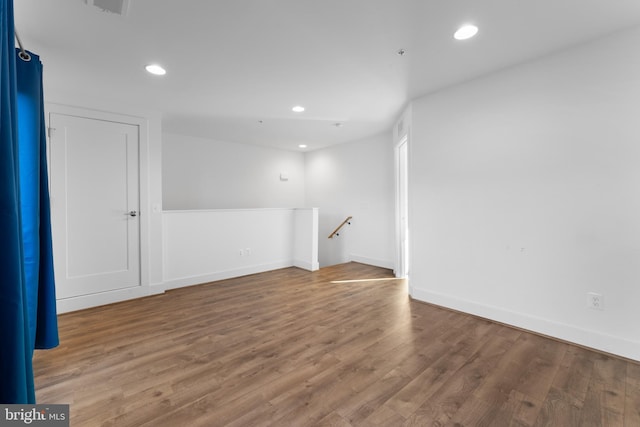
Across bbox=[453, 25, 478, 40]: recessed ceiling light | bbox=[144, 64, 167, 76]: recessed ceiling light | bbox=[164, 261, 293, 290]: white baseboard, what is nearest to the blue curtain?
bbox=[144, 64, 167, 76]: recessed ceiling light

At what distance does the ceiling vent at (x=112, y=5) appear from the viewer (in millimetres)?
1741

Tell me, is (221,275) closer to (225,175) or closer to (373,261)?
(225,175)

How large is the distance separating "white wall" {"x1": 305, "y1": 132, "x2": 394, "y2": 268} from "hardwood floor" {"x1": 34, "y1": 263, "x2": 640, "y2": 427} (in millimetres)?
2232

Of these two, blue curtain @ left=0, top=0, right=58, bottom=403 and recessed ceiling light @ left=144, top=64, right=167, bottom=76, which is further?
recessed ceiling light @ left=144, top=64, right=167, bottom=76

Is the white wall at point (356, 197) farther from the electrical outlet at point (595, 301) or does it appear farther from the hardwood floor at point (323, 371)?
the electrical outlet at point (595, 301)

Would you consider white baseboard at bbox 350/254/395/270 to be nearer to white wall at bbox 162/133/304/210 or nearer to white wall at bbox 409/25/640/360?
white wall at bbox 409/25/640/360

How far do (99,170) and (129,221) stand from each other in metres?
0.70

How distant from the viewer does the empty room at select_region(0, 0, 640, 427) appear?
1722mm

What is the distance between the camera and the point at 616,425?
152cm

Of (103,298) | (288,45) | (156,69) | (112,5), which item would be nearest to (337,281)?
(103,298)

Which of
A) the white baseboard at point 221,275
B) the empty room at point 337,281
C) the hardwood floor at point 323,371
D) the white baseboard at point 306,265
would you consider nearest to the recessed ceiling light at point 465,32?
the empty room at point 337,281

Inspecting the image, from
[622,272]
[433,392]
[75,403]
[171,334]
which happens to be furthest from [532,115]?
[75,403]

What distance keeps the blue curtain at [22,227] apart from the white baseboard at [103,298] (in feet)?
5.00

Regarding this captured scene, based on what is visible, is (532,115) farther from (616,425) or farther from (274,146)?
(274,146)
